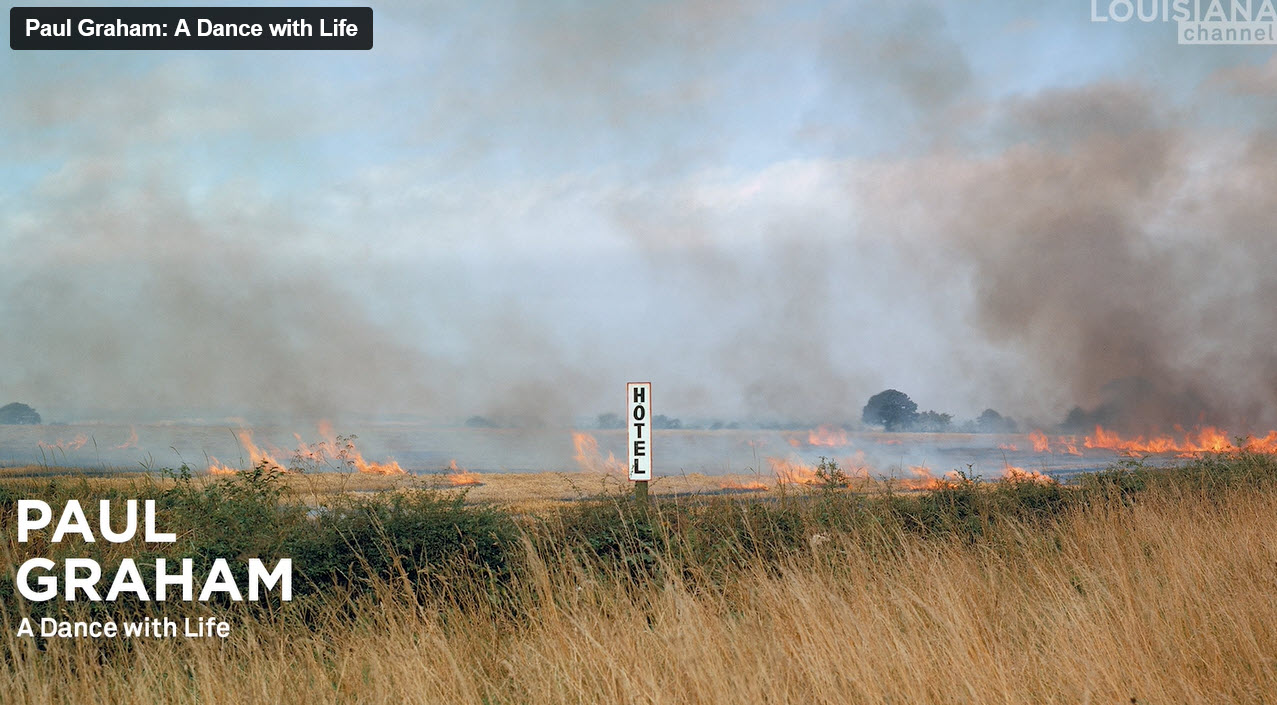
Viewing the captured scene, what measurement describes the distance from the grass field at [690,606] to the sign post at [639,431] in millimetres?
732

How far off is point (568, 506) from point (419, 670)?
4984 millimetres

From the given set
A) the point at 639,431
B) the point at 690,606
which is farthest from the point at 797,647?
the point at 639,431

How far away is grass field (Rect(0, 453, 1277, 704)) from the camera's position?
4.28 metres

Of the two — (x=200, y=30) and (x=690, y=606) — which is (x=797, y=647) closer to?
(x=690, y=606)

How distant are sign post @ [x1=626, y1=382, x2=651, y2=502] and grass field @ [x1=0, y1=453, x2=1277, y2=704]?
0.73 m

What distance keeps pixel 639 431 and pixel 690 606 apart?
5.67m

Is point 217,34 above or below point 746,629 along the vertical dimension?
above

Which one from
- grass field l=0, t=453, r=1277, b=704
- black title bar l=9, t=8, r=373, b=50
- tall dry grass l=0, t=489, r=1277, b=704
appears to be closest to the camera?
tall dry grass l=0, t=489, r=1277, b=704

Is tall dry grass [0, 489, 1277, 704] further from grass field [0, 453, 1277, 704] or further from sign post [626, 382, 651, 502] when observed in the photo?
sign post [626, 382, 651, 502]

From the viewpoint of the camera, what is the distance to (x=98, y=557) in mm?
8312

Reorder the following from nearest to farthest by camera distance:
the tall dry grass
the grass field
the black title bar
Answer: the tall dry grass, the grass field, the black title bar

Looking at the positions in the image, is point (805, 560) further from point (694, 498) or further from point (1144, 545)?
point (1144, 545)

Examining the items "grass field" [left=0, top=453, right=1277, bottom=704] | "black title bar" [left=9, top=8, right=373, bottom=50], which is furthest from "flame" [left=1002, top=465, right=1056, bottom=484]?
"black title bar" [left=9, top=8, right=373, bottom=50]

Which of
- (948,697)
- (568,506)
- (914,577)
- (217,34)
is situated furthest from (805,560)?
(217,34)
